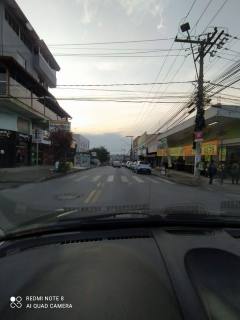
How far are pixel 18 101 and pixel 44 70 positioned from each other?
19230mm

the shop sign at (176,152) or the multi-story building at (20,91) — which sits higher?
the multi-story building at (20,91)

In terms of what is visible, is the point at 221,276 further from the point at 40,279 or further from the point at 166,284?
the point at 40,279

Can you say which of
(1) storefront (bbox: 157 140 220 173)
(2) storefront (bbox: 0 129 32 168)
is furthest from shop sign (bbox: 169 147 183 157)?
(2) storefront (bbox: 0 129 32 168)

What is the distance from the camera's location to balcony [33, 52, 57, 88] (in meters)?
52.8

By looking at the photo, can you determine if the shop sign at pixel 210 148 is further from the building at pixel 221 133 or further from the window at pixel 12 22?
the window at pixel 12 22

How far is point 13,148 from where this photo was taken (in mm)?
41219

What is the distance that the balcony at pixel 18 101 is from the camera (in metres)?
35.6

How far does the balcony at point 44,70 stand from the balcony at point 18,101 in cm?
631

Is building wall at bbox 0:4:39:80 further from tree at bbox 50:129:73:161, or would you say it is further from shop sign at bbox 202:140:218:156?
shop sign at bbox 202:140:218:156

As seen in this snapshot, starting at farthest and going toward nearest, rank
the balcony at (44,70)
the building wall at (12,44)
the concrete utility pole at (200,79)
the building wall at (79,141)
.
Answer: the building wall at (79,141), the balcony at (44,70), the building wall at (12,44), the concrete utility pole at (200,79)

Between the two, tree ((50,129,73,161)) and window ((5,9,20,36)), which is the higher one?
window ((5,9,20,36))

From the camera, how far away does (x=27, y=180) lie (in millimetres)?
27859

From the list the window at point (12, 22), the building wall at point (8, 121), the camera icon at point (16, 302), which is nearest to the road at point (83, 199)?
the camera icon at point (16, 302)

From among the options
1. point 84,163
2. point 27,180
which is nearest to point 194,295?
point 27,180
